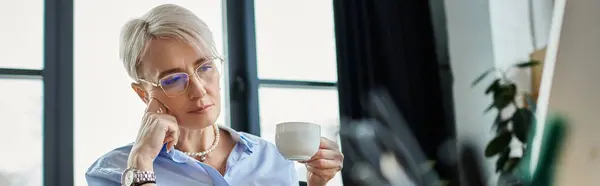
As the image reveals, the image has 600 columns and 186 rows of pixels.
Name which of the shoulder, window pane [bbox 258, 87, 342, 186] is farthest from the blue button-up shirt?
window pane [bbox 258, 87, 342, 186]

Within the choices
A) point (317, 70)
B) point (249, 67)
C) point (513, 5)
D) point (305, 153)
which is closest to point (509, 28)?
point (513, 5)

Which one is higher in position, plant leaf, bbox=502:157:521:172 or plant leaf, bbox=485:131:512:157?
plant leaf, bbox=485:131:512:157

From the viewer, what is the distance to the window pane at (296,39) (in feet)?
7.20

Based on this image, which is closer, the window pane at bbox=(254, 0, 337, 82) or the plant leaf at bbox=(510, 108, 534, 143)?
the plant leaf at bbox=(510, 108, 534, 143)

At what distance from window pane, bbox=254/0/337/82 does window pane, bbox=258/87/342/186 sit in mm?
51

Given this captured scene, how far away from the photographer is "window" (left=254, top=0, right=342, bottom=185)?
2.16 metres

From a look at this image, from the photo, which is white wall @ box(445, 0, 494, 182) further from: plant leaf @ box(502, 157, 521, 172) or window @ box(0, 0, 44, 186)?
window @ box(0, 0, 44, 186)

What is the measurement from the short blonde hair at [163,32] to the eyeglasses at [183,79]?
0.02m

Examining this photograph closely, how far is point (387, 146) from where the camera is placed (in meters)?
0.19

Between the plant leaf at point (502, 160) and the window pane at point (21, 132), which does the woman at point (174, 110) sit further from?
the plant leaf at point (502, 160)

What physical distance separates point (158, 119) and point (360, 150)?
35.6 inches

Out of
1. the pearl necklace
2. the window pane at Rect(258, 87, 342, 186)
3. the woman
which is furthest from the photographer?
the window pane at Rect(258, 87, 342, 186)

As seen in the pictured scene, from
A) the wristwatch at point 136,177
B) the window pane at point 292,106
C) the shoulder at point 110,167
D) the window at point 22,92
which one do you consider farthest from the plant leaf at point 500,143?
the window pane at point 292,106

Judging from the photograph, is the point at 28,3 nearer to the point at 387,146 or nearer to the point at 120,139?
the point at 120,139
